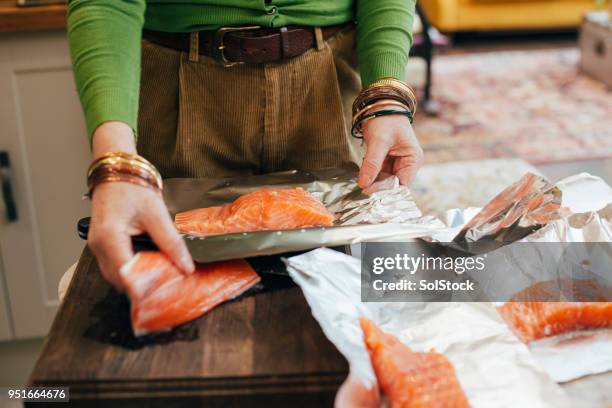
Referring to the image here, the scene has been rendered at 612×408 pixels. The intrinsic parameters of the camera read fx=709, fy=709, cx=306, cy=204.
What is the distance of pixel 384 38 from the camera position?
1.16 metres

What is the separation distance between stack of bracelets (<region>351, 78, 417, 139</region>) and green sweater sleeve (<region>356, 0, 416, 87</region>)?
29 millimetres

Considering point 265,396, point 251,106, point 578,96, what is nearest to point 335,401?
point 265,396

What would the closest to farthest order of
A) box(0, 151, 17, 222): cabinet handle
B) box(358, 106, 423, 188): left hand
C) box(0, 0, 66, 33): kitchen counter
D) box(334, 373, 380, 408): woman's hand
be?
box(334, 373, 380, 408): woman's hand → box(358, 106, 423, 188): left hand → box(0, 0, 66, 33): kitchen counter → box(0, 151, 17, 222): cabinet handle

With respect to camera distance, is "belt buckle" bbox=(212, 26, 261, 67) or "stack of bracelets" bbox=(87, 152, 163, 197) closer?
"stack of bracelets" bbox=(87, 152, 163, 197)

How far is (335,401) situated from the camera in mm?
729

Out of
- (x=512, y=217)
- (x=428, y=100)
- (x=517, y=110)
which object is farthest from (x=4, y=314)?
(x=517, y=110)

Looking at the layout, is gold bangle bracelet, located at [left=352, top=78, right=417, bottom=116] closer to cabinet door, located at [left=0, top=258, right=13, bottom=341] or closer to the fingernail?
the fingernail

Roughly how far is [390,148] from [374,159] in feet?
0.14

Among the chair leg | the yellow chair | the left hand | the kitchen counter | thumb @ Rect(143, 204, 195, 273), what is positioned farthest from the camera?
the yellow chair

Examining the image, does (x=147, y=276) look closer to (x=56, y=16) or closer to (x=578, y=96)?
(x=56, y=16)

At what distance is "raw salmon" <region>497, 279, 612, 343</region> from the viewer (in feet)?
2.77

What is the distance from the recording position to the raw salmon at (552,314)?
846 millimetres

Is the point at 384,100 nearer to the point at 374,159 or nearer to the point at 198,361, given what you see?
the point at 374,159

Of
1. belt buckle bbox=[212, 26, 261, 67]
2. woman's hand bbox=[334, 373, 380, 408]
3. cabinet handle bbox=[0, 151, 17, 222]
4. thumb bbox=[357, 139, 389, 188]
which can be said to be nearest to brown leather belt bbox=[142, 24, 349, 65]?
belt buckle bbox=[212, 26, 261, 67]
